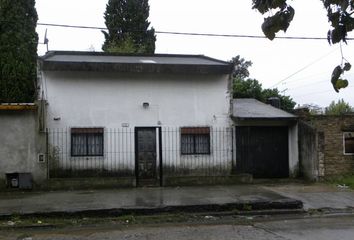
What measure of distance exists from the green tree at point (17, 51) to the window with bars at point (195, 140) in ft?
21.5

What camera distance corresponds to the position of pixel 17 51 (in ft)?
69.9

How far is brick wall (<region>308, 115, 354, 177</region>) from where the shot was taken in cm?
1908

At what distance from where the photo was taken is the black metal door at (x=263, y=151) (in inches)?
749

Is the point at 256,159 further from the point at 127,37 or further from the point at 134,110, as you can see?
the point at 127,37

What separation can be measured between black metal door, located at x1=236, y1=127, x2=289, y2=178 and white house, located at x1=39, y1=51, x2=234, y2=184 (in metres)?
0.55

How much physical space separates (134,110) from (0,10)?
7.91m

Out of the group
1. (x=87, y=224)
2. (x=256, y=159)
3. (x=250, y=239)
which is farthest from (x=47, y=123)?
(x=250, y=239)

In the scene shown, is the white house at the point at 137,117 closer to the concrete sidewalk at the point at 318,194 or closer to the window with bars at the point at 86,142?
the window with bars at the point at 86,142

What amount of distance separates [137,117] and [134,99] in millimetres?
669

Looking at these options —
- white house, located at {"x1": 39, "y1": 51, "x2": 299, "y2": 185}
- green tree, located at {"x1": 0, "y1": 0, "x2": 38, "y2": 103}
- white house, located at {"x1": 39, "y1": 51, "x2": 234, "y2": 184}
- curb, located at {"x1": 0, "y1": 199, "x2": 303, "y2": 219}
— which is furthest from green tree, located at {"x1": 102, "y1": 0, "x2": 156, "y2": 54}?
curb, located at {"x1": 0, "y1": 199, "x2": 303, "y2": 219}

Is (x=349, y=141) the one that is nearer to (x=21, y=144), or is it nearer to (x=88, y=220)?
(x=88, y=220)

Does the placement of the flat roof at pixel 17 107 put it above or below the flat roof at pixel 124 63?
below

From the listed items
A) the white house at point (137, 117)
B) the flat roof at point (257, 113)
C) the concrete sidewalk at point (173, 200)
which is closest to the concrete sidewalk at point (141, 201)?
the concrete sidewalk at point (173, 200)

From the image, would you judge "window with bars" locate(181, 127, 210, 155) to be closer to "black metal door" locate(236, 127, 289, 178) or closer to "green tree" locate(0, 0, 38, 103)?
"black metal door" locate(236, 127, 289, 178)
